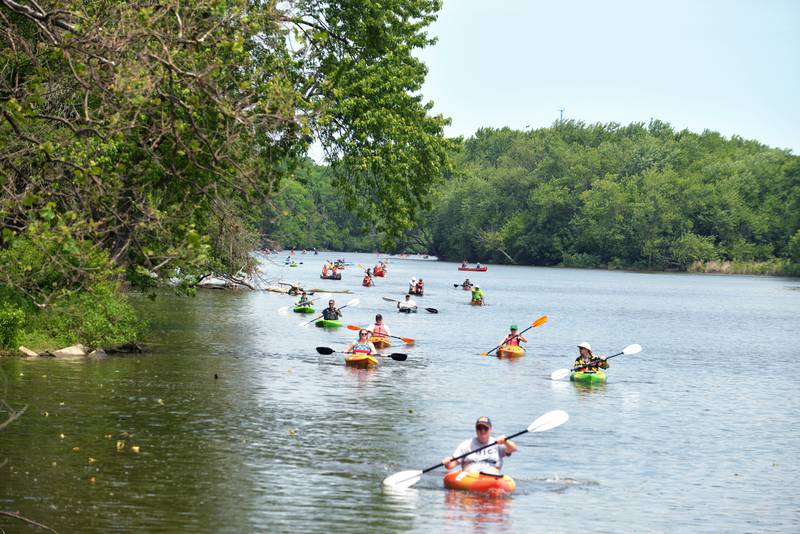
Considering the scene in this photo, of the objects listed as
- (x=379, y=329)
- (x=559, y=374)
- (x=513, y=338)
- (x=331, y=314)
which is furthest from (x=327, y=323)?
(x=559, y=374)

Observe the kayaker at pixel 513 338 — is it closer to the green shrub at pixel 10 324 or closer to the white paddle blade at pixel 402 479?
the green shrub at pixel 10 324

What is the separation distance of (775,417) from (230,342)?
814 inches

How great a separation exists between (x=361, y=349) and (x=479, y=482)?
1733cm

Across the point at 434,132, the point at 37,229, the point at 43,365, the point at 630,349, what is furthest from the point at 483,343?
the point at 37,229

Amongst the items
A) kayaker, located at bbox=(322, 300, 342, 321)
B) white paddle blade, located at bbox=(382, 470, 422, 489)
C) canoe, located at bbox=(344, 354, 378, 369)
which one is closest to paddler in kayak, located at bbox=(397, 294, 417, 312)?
kayaker, located at bbox=(322, 300, 342, 321)

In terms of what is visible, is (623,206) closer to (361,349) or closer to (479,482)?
(361,349)

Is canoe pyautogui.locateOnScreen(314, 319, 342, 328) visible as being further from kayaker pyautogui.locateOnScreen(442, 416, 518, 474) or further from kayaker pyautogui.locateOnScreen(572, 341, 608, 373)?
kayaker pyautogui.locateOnScreen(442, 416, 518, 474)

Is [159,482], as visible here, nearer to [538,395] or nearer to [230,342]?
[538,395]

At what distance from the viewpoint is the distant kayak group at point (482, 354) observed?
1842 cm

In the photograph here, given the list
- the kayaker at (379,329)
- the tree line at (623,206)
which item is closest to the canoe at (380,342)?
the kayaker at (379,329)

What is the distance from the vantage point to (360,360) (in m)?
35.0

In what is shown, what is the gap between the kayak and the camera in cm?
1834

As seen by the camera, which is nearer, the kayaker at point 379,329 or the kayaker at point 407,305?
the kayaker at point 379,329

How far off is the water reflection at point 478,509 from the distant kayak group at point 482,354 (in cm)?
24
